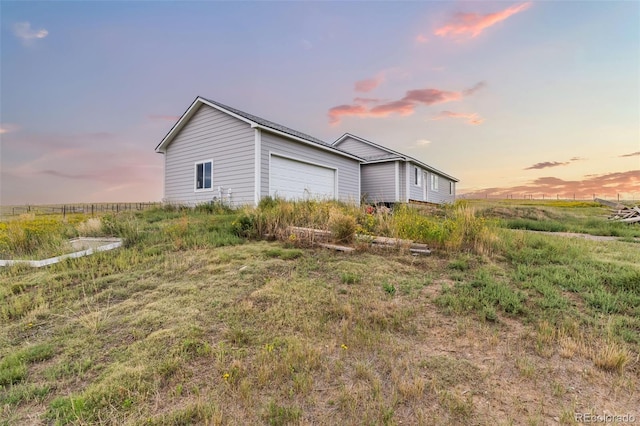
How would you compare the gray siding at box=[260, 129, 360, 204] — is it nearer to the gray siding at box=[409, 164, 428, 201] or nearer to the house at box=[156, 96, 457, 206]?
the house at box=[156, 96, 457, 206]

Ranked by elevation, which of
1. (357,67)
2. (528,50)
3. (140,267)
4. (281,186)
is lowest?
(140,267)

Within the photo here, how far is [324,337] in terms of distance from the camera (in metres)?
2.65

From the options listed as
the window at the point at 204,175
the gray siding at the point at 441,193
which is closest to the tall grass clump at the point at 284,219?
the window at the point at 204,175

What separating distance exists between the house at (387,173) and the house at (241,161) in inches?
117

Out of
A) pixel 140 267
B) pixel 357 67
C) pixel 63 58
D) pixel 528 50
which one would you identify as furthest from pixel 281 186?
pixel 528 50

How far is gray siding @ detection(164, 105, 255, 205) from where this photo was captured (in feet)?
34.4

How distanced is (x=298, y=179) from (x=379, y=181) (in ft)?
25.2

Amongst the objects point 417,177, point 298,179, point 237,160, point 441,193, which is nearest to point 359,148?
point 417,177

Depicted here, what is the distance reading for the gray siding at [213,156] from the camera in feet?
34.4

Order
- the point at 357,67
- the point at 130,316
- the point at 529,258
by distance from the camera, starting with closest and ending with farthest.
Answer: the point at 130,316, the point at 529,258, the point at 357,67

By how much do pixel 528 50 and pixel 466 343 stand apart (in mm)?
9986

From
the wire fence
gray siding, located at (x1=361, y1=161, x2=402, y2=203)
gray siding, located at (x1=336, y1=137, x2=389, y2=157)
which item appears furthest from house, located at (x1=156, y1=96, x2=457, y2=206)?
gray siding, located at (x1=336, y1=137, x2=389, y2=157)

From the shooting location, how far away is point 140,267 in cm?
488

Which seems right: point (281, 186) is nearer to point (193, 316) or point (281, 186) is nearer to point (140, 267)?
point (140, 267)
